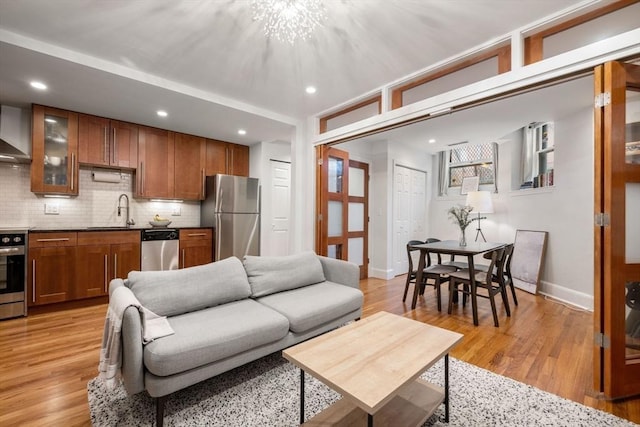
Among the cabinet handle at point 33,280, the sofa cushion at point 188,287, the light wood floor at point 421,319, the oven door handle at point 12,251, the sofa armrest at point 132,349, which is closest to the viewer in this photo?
the sofa armrest at point 132,349

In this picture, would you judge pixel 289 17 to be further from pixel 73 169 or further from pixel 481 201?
pixel 481 201

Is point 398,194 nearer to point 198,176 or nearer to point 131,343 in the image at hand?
point 198,176

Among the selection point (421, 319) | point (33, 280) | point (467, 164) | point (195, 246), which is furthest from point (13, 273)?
point (467, 164)

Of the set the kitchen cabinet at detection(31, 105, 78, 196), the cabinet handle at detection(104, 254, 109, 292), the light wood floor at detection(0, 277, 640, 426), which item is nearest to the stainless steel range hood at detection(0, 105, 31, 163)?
the kitchen cabinet at detection(31, 105, 78, 196)

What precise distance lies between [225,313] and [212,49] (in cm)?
225

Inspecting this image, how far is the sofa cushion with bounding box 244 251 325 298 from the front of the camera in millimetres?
2467

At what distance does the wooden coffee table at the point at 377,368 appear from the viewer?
1189 millimetres

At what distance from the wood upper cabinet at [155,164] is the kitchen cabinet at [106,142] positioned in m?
0.10

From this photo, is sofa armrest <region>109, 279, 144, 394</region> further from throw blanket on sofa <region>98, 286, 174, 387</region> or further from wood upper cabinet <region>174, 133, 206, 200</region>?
wood upper cabinet <region>174, 133, 206, 200</region>

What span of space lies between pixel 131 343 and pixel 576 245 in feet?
16.4

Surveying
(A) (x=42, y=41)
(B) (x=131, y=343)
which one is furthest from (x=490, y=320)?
(A) (x=42, y=41)

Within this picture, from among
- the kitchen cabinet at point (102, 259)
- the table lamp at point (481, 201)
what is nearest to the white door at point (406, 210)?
the table lamp at point (481, 201)

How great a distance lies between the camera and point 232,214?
4.68 metres

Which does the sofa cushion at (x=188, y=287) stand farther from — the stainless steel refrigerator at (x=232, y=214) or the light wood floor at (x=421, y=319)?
the stainless steel refrigerator at (x=232, y=214)
